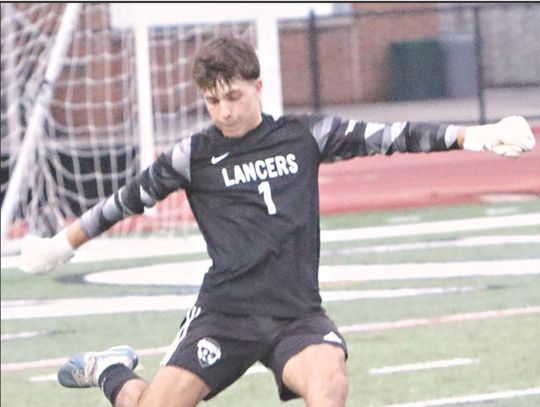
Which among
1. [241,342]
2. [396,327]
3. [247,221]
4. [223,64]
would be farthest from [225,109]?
[396,327]

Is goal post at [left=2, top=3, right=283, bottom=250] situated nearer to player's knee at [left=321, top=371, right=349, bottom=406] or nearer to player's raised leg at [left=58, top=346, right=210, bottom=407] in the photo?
player's raised leg at [left=58, top=346, right=210, bottom=407]

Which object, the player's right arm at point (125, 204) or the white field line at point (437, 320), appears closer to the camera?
the player's right arm at point (125, 204)

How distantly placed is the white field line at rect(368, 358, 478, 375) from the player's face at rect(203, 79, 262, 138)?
9.24 feet

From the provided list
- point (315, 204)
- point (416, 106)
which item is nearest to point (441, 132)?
point (315, 204)

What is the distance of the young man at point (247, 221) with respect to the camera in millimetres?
6484

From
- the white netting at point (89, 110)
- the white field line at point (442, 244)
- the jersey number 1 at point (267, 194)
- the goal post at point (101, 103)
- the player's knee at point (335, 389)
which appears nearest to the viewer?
the player's knee at point (335, 389)

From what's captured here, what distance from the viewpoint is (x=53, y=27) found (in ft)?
61.6

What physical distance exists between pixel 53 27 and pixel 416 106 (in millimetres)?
9944

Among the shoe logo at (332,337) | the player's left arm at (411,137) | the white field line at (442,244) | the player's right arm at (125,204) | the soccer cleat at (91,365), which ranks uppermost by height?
the player's left arm at (411,137)

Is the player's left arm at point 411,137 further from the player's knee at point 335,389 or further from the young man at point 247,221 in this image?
the player's knee at point 335,389

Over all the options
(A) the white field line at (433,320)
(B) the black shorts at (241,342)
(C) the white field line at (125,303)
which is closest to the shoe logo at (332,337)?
(B) the black shorts at (241,342)

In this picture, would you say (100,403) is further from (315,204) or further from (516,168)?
(516,168)

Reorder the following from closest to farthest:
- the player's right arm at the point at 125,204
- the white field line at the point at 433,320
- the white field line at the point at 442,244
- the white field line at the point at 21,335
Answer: the player's right arm at the point at 125,204 → the white field line at the point at 433,320 → the white field line at the point at 21,335 → the white field line at the point at 442,244

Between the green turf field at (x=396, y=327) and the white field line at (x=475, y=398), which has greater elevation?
the white field line at (x=475, y=398)
